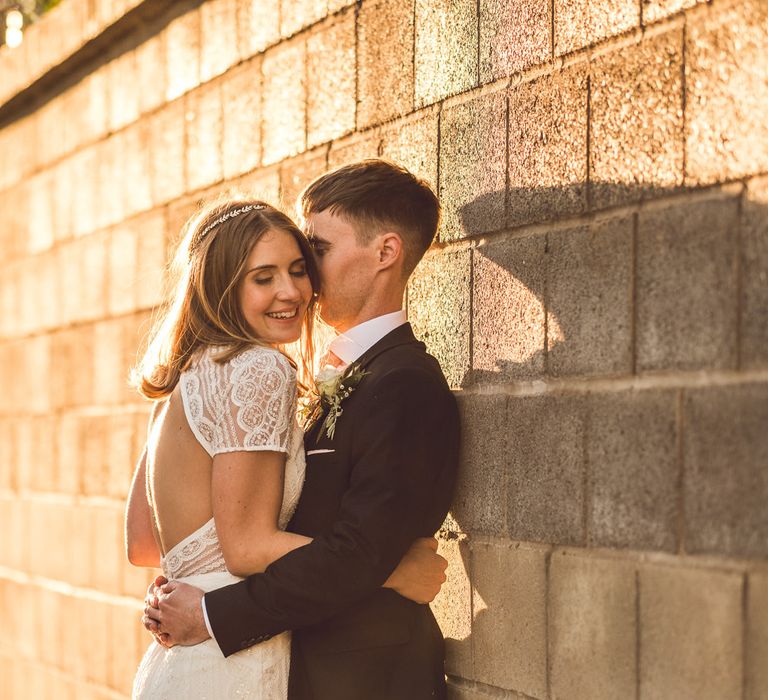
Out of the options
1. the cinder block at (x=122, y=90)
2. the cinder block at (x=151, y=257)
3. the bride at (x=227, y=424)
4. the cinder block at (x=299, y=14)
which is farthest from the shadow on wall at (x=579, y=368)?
the cinder block at (x=122, y=90)

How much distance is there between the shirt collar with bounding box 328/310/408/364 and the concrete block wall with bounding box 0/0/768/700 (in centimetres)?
16

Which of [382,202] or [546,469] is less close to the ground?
[382,202]

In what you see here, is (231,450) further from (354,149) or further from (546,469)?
(354,149)

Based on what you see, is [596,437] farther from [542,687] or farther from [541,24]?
[541,24]

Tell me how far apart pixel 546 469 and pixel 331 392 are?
58 cm

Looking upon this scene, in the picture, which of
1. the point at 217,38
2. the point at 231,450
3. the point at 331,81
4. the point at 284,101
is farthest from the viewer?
the point at 217,38

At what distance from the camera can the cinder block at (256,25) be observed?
13.4ft

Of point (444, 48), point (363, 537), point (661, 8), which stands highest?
point (444, 48)

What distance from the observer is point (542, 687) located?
8.89 ft

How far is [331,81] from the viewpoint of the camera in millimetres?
3738

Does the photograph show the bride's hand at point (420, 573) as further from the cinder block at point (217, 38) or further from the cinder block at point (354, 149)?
the cinder block at point (217, 38)

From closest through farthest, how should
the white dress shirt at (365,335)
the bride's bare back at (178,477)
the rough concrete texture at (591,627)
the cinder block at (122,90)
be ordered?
1. the rough concrete texture at (591,627)
2. the bride's bare back at (178,477)
3. the white dress shirt at (365,335)
4. the cinder block at (122,90)

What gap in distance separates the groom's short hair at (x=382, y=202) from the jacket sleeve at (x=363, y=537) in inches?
17.4

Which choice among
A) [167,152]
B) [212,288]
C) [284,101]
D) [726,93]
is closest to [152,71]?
[167,152]
